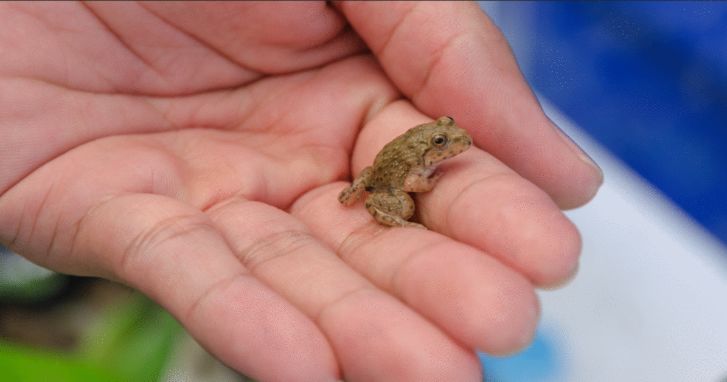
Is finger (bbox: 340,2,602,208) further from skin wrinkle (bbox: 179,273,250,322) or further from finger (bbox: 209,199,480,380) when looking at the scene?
skin wrinkle (bbox: 179,273,250,322)

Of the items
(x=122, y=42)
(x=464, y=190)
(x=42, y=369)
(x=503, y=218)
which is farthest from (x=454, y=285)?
(x=122, y=42)

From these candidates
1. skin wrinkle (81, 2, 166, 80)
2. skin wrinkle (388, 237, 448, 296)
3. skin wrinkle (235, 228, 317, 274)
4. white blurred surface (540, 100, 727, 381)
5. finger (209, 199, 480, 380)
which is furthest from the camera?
white blurred surface (540, 100, 727, 381)

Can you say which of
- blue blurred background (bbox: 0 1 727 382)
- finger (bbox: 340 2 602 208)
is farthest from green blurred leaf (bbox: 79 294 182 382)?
finger (bbox: 340 2 602 208)

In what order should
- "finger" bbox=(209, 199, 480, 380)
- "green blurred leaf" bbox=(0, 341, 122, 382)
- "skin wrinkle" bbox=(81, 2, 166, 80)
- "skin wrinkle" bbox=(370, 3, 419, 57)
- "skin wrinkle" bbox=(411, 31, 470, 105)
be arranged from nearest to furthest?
1. "finger" bbox=(209, 199, 480, 380)
2. "green blurred leaf" bbox=(0, 341, 122, 382)
3. "skin wrinkle" bbox=(411, 31, 470, 105)
4. "skin wrinkle" bbox=(370, 3, 419, 57)
5. "skin wrinkle" bbox=(81, 2, 166, 80)

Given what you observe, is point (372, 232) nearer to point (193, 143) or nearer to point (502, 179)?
point (502, 179)

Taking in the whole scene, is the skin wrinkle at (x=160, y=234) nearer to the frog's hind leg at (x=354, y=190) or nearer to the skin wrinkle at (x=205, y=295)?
the skin wrinkle at (x=205, y=295)

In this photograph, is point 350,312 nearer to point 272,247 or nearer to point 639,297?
point 272,247

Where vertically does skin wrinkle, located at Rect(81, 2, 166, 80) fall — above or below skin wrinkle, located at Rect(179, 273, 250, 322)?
below
